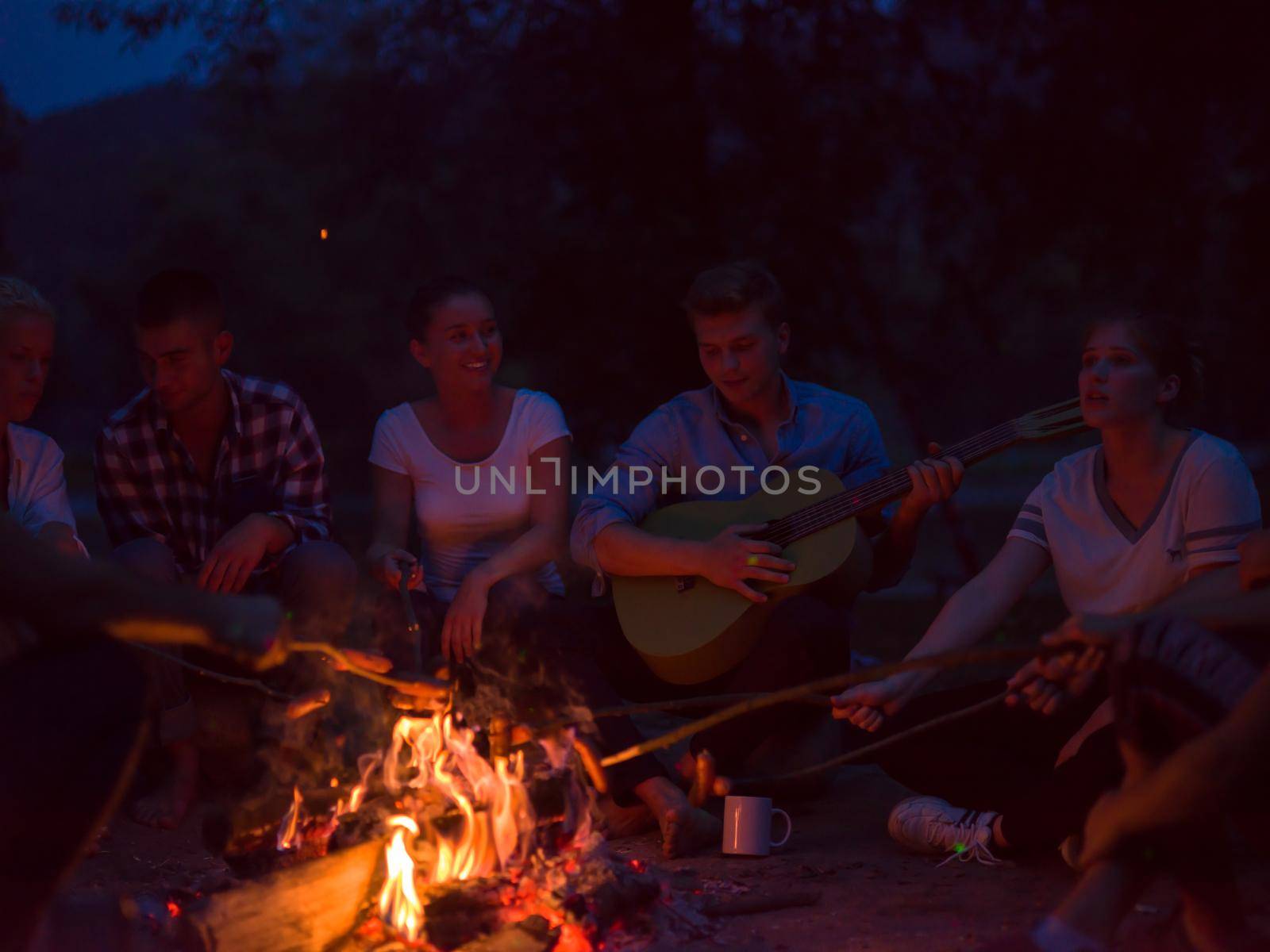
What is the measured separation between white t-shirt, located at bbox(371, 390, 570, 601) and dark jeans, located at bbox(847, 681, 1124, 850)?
1.46 meters

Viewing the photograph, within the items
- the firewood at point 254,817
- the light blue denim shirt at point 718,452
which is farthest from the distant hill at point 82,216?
the firewood at point 254,817

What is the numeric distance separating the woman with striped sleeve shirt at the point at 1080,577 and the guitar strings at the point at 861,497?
259 millimetres

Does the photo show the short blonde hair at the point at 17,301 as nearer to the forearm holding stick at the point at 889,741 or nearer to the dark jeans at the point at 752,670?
the dark jeans at the point at 752,670

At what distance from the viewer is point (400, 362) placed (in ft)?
48.4

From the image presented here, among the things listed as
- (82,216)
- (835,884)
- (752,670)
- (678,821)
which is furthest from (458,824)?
(82,216)

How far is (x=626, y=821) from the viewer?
159 inches

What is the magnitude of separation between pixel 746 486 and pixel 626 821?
3.84 feet

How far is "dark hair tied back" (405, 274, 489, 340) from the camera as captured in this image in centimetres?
464

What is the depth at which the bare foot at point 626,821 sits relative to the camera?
13.2 feet

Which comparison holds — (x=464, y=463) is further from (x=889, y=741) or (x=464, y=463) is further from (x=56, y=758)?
(x=56, y=758)

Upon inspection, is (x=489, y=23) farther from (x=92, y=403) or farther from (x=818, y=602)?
(x=92, y=403)

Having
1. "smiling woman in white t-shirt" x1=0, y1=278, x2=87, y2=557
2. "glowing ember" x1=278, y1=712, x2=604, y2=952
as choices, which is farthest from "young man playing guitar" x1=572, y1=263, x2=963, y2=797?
"smiling woman in white t-shirt" x1=0, y1=278, x2=87, y2=557

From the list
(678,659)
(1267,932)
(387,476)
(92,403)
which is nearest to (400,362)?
(92,403)

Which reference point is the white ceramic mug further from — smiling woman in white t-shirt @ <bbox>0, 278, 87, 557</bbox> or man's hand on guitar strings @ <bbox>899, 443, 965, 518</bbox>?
smiling woman in white t-shirt @ <bbox>0, 278, 87, 557</bbox>
